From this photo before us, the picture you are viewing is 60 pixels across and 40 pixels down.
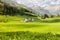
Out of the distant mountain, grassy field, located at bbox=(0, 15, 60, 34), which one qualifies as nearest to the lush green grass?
grassy field, located at bbox=(0, 15, 60, 34)

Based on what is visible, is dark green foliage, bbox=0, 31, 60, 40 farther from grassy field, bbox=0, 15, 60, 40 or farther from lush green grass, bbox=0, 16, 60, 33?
lush green grass, bbox=0, 16, 60, 33

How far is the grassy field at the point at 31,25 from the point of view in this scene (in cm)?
469

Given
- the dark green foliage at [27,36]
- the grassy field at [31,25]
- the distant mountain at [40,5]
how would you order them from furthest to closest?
1. the distant mountain at [40,5]
2. the grassy field at [31,25]
3. the dark green foliage at [27,36]

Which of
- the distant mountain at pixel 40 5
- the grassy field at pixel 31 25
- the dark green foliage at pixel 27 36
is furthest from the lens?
the distant mountain at pixel 40 5

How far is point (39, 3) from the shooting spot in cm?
505

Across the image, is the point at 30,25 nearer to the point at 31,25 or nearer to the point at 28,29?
the point at 31,25

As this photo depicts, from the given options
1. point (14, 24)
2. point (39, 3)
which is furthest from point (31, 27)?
point (39, 3)

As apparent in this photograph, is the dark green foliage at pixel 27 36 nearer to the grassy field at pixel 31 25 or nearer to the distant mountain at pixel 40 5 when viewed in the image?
the grassy field at pixel 31 25

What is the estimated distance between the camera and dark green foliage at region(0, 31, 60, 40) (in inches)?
180

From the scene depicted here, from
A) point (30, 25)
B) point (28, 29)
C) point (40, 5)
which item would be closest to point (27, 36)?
point (28, 29)

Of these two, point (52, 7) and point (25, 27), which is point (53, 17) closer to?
point (52, 7)

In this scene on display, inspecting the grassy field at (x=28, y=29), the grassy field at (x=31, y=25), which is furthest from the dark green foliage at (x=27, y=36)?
the grassy field at (x=31, y=25)

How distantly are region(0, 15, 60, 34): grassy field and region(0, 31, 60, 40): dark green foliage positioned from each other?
0.35 feet

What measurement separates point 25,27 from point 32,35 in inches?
11.2
